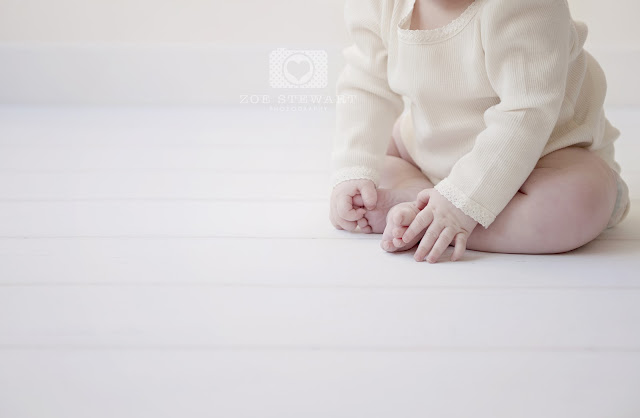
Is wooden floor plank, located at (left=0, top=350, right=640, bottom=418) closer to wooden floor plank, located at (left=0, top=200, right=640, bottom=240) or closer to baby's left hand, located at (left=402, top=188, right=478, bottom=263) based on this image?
baby's left hand, located at (left=402, top=188, right=478, bottom=263)

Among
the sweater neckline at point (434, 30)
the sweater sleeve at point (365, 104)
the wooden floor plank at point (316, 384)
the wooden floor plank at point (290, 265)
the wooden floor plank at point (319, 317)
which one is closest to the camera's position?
the wooden floor plank at point (316, 384)

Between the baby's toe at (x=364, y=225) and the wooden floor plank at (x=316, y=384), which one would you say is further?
the baby's toe at (x=364, y=225)

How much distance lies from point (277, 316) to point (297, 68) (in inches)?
61.1

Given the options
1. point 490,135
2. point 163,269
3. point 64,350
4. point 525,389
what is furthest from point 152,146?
point 525,389

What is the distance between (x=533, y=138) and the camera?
0.93 metres

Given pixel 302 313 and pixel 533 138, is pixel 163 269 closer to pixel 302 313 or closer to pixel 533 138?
pixel 302 313

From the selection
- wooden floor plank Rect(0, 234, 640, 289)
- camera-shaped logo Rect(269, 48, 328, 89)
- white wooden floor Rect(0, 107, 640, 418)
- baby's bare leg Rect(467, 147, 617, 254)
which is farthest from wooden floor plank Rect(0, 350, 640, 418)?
camera-shaped logo Rect(269, 48, 328, 89)

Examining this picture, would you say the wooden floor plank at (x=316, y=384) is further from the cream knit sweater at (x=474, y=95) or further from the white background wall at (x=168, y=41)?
the white background wall at (x=168, y=41)

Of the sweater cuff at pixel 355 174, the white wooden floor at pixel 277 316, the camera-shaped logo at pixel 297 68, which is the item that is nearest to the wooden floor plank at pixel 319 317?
the white wooden floor at pixel 277 316

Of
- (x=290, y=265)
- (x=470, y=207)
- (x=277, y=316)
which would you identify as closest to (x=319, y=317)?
(x=277, y=316)

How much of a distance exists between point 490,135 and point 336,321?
0.33m

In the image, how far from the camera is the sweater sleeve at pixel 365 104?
1.09m

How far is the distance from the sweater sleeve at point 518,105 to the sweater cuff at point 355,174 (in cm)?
16

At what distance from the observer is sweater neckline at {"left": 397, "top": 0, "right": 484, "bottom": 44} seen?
98cm
